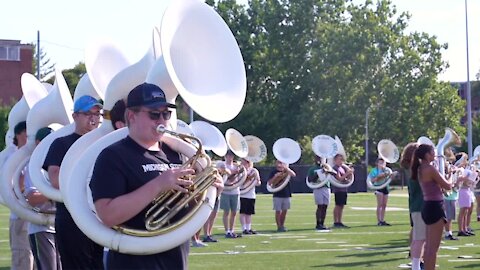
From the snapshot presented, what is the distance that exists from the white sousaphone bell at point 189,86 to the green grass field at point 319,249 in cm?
742

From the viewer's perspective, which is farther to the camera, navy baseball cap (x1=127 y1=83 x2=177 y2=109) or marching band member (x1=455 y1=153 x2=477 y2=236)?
marching band member (x1=455 y1=153 x2=477 y2=236)

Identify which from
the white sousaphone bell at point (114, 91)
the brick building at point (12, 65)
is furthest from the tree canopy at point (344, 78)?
the white sousaphone bell at point (114, 91)

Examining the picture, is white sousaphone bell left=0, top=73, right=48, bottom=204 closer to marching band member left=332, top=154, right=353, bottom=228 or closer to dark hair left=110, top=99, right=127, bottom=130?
dark hair left=110, top=99, right=127, bottom=130

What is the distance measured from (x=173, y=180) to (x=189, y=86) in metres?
0.79

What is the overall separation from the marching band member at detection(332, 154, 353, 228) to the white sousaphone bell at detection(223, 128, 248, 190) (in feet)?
7.99

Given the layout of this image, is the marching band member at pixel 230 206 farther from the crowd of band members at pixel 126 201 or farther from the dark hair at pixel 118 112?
the dark hair at pixel 118 112

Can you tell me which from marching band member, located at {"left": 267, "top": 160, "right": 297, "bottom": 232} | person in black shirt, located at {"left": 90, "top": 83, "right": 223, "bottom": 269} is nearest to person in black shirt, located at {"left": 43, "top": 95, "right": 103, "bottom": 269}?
person in black shirt, located at {"left": 90, "top": 83, "right": 223, "bottom": 269}

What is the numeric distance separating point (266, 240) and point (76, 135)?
10424 mm

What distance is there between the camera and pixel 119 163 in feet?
15.6

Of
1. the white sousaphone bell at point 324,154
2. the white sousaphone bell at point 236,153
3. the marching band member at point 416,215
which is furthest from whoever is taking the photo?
the white sousaphone bell at point 324,154

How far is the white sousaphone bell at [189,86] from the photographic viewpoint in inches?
189

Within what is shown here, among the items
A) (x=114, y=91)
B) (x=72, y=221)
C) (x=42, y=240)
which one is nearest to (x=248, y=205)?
(x=42, y=240)

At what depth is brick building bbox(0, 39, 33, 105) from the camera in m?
62.8

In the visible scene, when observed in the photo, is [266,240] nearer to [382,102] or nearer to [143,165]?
[143,165]
